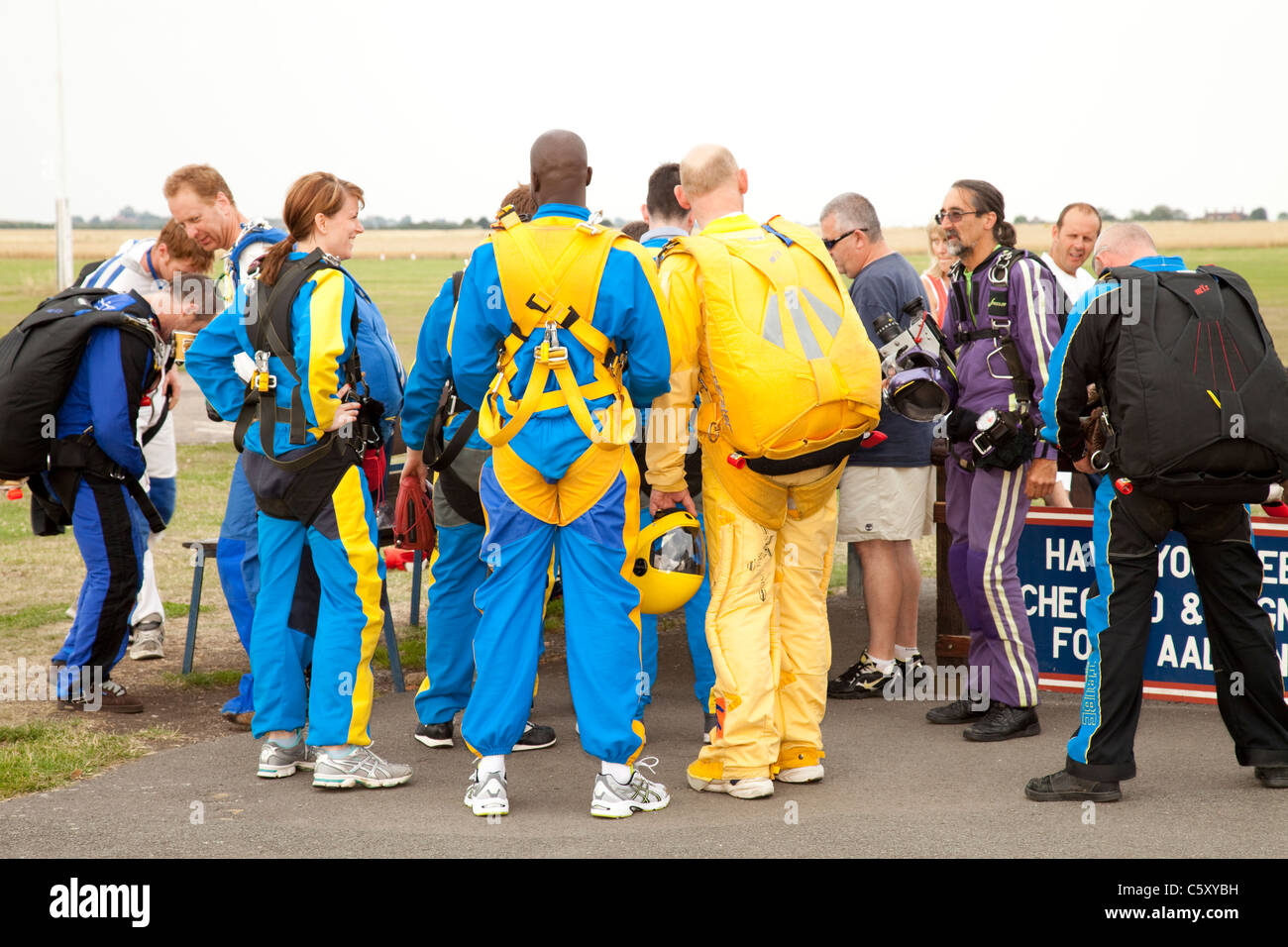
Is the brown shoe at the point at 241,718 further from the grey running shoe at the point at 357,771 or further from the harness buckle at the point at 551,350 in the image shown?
the harness buckle at the point at 551,350

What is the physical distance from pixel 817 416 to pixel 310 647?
216cm

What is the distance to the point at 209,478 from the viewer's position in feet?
45.9

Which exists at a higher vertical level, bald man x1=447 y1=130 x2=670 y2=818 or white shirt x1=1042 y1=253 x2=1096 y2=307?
white shirt x1=1042 y1=253 x2=1096 y2=307

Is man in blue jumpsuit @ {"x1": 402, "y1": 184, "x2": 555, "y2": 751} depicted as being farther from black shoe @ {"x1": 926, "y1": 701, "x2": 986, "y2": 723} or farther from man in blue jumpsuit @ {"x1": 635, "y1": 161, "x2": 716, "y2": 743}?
black shoe @ {"x1": 926, "y1": 701, "x2": 986, "y2": 723}

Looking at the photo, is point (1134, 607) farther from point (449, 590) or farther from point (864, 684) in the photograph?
point (449, 590)

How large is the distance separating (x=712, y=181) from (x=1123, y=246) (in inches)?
61.0

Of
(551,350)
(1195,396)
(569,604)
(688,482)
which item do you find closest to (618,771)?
(569,604)

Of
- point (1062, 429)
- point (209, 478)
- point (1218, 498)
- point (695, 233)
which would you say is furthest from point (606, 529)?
point (209, 478)

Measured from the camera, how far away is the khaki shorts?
20.2 feet

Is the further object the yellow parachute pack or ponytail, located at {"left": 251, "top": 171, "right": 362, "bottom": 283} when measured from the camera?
ponytail, located at {"left": 251, "top": 171, "right": 362, "bottom": 283}

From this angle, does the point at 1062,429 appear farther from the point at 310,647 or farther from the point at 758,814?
the point at 310,647

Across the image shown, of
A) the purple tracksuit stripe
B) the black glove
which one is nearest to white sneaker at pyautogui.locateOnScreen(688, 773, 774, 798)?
the purple tracksuit stripe

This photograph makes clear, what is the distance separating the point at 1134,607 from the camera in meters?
4.54

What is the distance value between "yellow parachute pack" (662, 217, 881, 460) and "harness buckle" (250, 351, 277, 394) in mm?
1578
